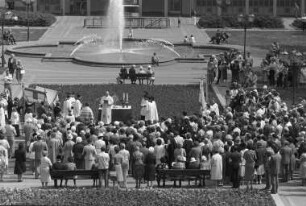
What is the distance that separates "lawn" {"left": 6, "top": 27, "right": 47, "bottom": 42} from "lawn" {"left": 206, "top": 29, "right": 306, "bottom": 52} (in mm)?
14260

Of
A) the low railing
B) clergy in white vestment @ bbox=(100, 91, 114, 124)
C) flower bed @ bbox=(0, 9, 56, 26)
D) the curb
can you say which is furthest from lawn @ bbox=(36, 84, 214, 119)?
the low railing

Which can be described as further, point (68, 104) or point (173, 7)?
point (173, 7)

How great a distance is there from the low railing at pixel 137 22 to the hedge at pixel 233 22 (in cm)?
366

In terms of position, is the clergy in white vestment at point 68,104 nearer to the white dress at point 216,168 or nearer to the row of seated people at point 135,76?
the row of seated people at point 135,76

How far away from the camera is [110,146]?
1328 inches

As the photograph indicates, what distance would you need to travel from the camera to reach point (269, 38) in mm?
86375

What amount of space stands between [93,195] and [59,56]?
1585 inches

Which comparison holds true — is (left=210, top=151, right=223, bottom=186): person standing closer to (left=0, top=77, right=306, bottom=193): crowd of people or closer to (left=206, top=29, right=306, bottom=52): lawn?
(left=0, top=77, right=306, bottom=193): crowd of people

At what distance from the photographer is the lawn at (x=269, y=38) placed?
263ft

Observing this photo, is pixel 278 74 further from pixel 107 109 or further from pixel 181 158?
pixel 181 158

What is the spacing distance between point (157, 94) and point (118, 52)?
744 inches

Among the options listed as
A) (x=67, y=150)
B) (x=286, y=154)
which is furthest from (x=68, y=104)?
(x=286, y=154)

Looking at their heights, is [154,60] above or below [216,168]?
above

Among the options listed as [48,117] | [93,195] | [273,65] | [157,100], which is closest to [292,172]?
[93,195]
